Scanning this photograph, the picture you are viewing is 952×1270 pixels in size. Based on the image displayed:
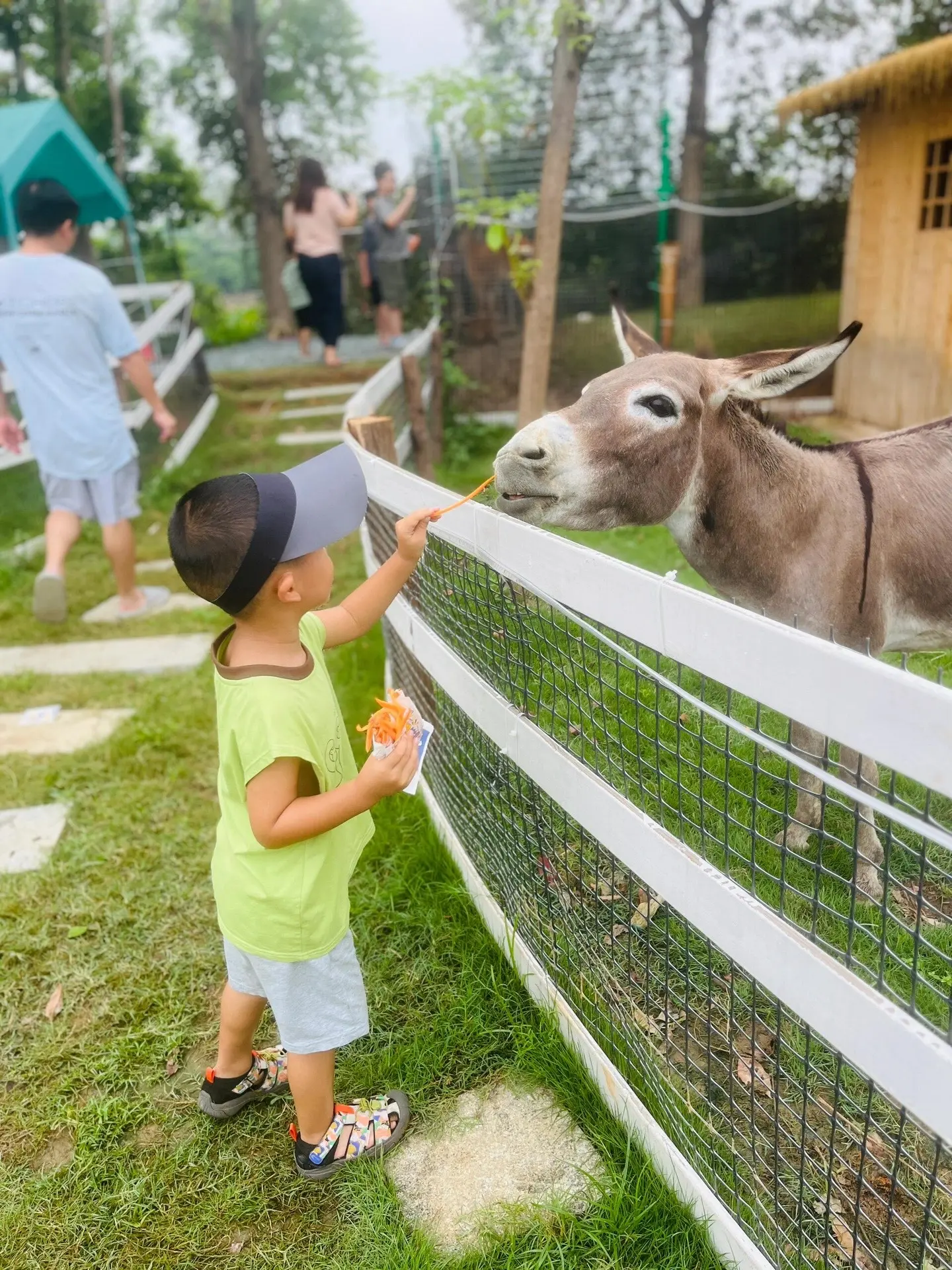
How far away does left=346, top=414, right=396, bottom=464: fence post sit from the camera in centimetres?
390

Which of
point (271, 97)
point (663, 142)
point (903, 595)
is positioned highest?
point (271, 97)

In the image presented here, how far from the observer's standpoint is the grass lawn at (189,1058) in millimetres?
2031

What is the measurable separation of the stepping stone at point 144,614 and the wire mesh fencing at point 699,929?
313 cm

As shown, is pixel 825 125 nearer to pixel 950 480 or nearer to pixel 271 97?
pixel 950 480

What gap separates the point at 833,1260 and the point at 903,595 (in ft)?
5.67

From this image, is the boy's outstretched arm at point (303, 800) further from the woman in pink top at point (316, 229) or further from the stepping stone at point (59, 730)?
the woman in pink top at point (316, 229)

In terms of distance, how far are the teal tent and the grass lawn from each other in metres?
6.59

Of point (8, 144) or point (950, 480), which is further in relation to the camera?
point (8, 144)

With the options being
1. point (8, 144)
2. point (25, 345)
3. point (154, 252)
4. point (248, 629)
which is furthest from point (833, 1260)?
point (154, 252)

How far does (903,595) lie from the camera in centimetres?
272

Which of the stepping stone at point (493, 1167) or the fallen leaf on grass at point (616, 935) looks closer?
the stepping stone at point (493, 1167)

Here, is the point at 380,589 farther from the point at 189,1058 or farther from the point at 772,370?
the point at 189,1058

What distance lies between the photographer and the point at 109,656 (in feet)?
17.5

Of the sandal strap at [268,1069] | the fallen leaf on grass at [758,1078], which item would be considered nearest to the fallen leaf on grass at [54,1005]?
the sandal strap at [268,1069]
